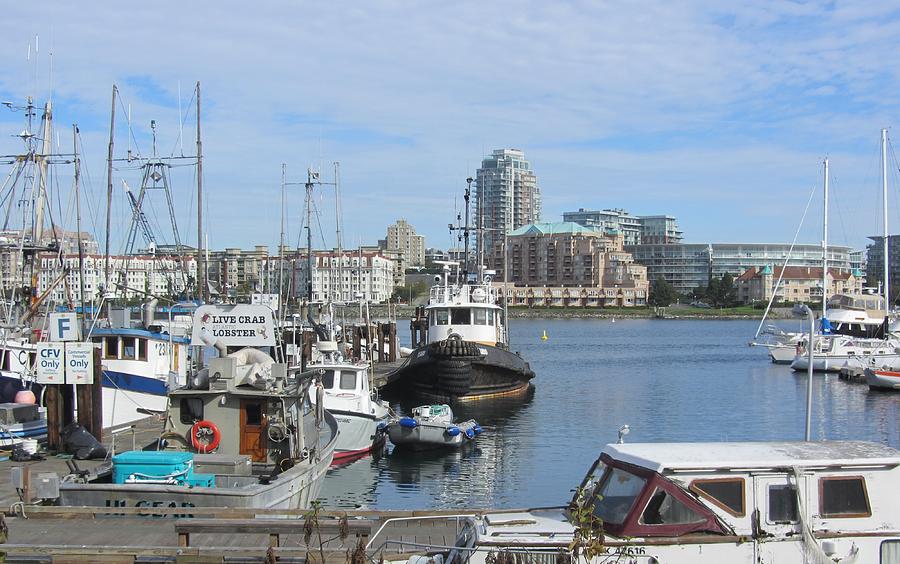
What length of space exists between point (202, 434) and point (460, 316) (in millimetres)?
31515

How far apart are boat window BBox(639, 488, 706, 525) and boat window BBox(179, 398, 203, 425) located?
10.9 metres

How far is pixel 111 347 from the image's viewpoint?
Result: 103 ft

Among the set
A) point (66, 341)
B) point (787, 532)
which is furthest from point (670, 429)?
point (787, 532)

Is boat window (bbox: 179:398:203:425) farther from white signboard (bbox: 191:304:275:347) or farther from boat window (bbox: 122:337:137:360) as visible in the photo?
boat window (bbox: 122:337:137:360)

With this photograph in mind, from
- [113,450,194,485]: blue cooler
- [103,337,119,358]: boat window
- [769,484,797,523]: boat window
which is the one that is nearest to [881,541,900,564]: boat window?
[769,484,797,523]: boat window

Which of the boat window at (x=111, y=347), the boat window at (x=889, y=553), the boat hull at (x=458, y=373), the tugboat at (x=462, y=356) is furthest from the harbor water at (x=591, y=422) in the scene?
the boat window at (x=889, y=553)

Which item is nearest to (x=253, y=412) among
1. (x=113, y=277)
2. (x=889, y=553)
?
(x=889, y=553)

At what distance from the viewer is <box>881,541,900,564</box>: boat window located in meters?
10.1

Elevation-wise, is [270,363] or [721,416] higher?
[270,363]

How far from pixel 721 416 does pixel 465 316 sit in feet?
44.1

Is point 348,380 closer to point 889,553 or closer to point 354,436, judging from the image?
point 354,436

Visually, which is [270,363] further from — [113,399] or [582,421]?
[582,421]

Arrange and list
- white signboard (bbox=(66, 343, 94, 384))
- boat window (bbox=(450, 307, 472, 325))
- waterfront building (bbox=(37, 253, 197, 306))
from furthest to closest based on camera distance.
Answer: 1. boat window (bbox=(450, 307, 472, 325))
2. waterfront building (bbox=(37, 253, 197, 306))
3. white signboard (bbox=(66, 343, 94, 384))

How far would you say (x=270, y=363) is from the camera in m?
19.4
